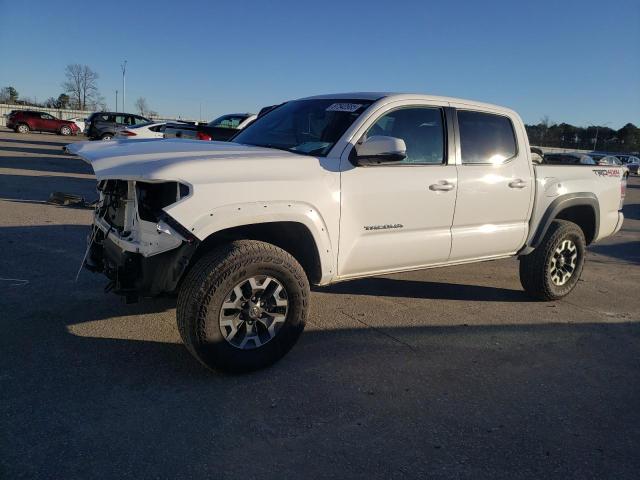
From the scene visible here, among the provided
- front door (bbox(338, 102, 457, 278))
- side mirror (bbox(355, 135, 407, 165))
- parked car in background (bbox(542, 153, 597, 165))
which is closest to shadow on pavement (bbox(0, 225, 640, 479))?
front door (bbox(338, 102, 457, 278))

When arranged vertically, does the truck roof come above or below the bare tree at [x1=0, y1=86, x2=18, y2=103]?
below

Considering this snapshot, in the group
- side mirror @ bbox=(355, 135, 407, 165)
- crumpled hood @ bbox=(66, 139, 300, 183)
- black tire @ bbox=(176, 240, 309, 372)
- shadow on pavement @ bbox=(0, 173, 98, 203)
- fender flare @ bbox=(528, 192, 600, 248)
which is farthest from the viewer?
shadow on pavement @ bbox=(0, 173, 98, 203)

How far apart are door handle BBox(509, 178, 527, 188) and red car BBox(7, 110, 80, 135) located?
3716cm

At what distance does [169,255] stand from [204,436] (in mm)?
1134

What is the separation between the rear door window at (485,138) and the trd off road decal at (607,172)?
4.22 ft

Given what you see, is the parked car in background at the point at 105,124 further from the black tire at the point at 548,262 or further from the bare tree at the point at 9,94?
→ the bare tree at the point at 9,94

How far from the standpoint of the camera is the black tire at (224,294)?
322cm

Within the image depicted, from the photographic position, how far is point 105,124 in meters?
24.7

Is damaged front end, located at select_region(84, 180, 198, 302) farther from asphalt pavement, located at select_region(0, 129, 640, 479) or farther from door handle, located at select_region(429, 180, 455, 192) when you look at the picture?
door handle, located at select_region(429, 180, 455, 192)

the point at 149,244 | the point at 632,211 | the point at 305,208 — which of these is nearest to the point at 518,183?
the point at 305,208

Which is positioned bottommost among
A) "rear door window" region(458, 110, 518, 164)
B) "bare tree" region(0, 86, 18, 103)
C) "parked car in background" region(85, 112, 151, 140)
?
"rear door window" region(458, 110, 518, 164)

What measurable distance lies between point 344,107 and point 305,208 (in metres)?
1.20

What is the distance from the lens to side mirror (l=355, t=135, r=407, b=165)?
371 cm

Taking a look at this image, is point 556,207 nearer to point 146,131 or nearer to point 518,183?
point 518,183
